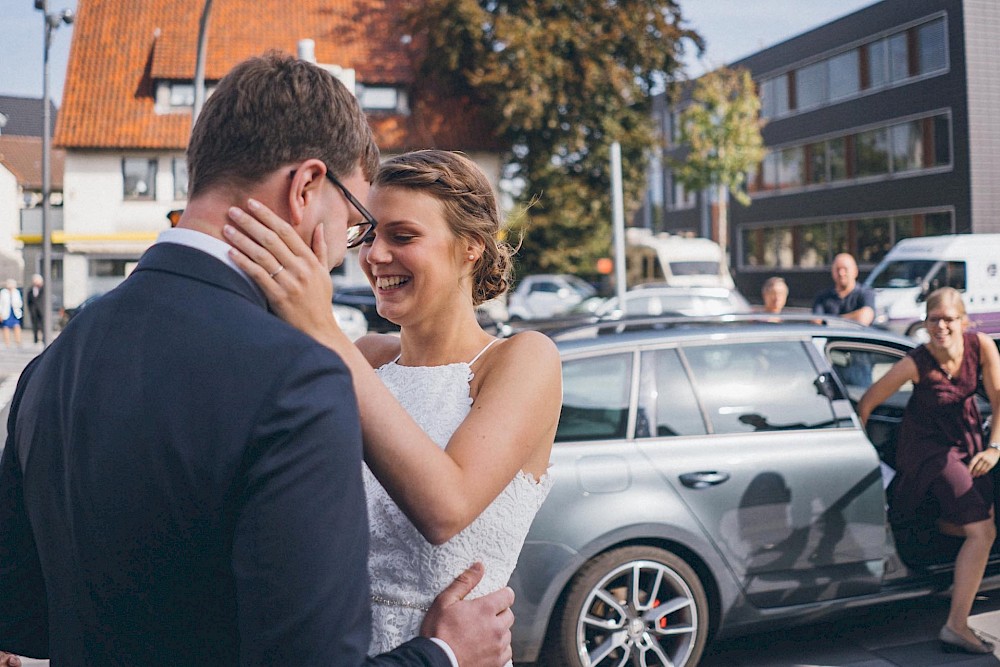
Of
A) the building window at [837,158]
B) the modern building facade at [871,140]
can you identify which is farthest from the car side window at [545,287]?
the building window at [837,158]

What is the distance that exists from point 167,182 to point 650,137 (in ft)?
53.2

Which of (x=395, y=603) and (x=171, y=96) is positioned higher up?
(x=171, y=96)

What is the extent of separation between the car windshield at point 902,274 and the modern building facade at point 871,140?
36.6 feet

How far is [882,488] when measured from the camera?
4.66 m

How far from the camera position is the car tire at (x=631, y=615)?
411 centimetres

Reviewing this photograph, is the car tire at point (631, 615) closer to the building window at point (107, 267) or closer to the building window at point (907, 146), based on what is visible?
the building window at point (107, 267)

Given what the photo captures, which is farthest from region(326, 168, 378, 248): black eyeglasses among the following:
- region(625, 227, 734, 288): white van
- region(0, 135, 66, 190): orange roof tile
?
region(625, 227, 734, 288): white van

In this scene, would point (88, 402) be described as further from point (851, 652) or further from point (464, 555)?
point (851, 652)

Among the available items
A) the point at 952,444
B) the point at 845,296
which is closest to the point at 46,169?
the point at 845,296

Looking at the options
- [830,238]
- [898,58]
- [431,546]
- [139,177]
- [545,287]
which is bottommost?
[431,546]

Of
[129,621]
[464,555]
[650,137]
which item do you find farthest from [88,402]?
[650,137]

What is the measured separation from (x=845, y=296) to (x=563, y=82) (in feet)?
68.2

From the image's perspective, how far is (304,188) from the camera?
59.9 inches

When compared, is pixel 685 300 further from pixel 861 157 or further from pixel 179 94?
pixel 861 157
